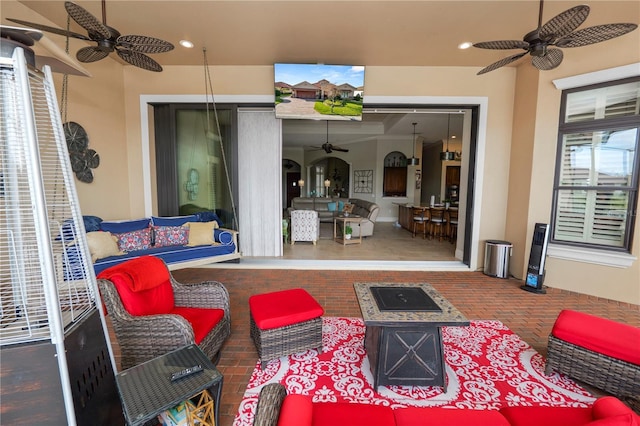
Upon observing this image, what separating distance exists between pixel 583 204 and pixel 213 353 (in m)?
4.92

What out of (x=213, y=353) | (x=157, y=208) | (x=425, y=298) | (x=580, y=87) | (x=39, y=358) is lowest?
(x=213, y=353)

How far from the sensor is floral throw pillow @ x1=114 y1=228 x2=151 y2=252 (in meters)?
3.78

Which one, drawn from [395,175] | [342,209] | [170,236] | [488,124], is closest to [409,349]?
[170,236]

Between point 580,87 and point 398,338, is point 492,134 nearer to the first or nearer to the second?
point 580,87

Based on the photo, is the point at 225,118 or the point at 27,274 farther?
the point at 225,118

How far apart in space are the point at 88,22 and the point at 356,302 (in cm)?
375

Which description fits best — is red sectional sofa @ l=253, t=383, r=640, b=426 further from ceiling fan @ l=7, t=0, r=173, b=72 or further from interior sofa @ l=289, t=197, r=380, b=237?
interior sofa @ l=289, t=197, r=380, b=237

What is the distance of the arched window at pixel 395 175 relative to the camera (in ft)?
35.0

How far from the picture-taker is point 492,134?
182 inches

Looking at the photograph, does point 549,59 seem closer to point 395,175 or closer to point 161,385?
point 161,385

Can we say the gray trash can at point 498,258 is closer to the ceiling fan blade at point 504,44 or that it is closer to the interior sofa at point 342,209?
the ceiling fan blade at point 504,44

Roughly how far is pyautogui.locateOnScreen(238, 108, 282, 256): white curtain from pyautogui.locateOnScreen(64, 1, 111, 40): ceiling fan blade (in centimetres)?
250

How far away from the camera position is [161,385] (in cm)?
138

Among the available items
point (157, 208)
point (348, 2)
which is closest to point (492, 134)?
point (348, 2)
